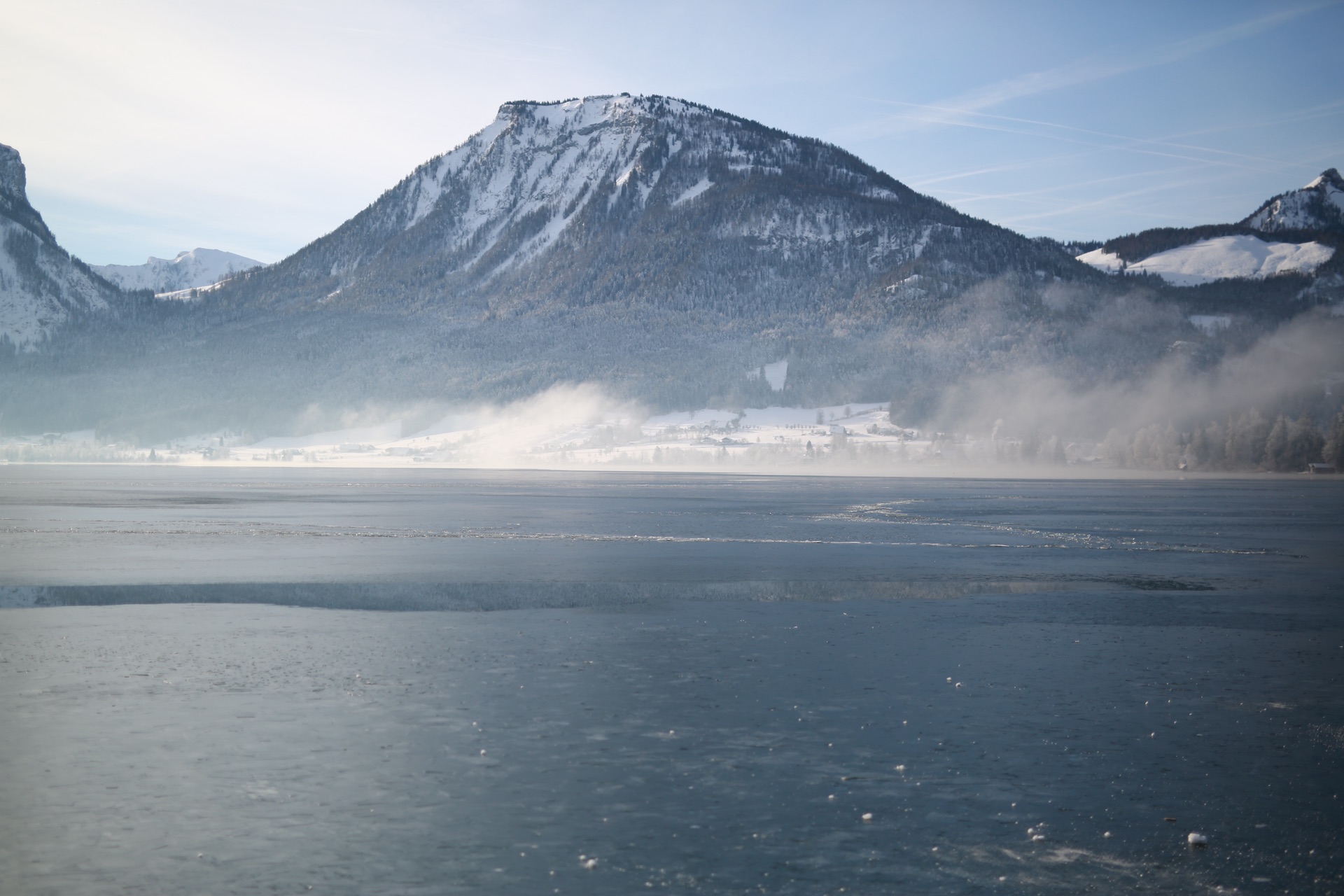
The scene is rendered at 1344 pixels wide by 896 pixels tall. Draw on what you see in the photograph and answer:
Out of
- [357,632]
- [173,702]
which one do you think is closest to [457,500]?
[357,632]

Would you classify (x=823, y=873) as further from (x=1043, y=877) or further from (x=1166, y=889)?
(x=1166, y=889)

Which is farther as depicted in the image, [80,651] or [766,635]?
[766,635]

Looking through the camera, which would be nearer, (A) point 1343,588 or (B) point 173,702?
(B) point 173,702

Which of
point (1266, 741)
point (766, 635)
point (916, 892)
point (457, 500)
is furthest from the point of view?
point (457, 500)

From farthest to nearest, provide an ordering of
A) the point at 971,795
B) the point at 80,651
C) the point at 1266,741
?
the point at 80,651 → the point at 1266,741 → the point at 971,795

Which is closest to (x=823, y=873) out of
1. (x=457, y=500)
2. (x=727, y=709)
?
(x=727, y=709)

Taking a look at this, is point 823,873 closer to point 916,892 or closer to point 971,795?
point 916,892
